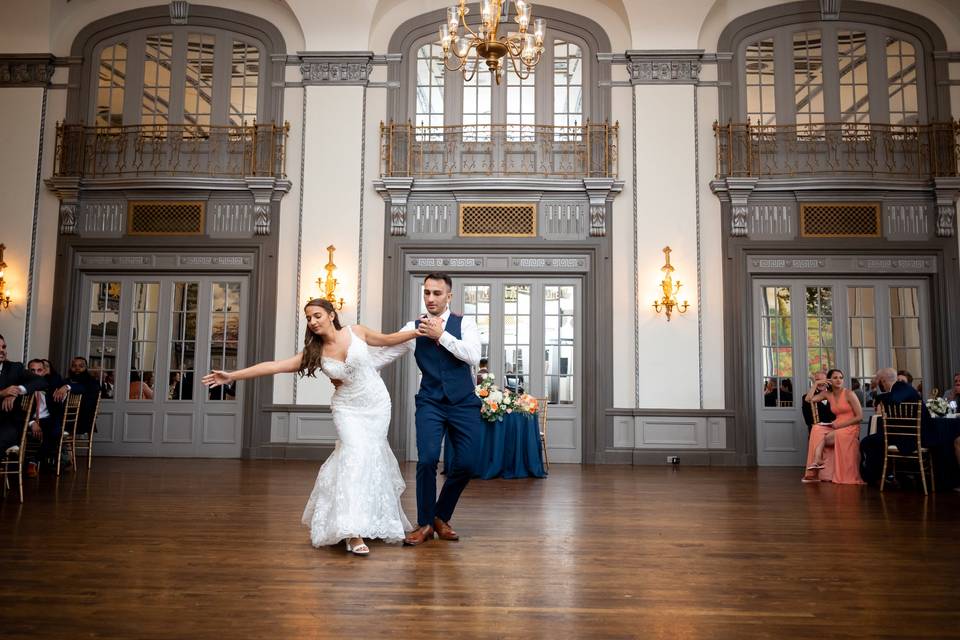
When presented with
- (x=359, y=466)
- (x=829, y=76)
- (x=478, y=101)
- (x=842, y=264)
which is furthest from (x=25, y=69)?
(x=842, y=264)

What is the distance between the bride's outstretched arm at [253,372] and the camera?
3771 millimetres

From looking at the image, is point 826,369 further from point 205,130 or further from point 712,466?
point 205,130

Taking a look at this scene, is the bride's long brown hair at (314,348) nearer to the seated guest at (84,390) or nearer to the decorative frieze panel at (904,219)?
the seated guest at (84,390)

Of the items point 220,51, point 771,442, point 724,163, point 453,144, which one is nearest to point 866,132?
point 724,163

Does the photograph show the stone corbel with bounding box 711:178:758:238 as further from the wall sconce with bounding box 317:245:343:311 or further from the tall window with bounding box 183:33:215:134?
the tall window with bounding box 183:33:215:134

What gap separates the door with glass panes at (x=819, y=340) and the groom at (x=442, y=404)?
22.5ft

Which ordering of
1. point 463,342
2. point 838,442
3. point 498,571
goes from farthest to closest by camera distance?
point 838,442 < point 463,342 < point 498,571

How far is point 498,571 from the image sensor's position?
3.54m

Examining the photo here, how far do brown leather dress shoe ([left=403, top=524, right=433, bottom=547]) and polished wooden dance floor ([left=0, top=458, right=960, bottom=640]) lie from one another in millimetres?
121

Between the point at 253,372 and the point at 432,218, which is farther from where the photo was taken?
the point at 432,218

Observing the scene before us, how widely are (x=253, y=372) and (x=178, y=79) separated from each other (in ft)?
27.4

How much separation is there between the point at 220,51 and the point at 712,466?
8869 millimetres

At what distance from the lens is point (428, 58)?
35.5 feet

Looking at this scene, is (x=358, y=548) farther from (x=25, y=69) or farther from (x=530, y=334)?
(x=25, y=69)
